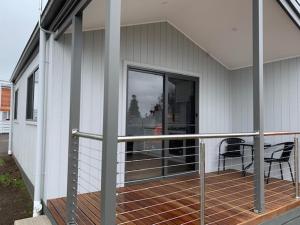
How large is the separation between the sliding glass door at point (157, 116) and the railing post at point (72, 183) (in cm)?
145

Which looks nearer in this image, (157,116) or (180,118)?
(157,116)

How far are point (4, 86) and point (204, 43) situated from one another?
14.1m

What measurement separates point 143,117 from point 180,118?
0.91 metres

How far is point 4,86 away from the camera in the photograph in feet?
48.0

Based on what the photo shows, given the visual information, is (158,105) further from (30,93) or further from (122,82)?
(30,93)

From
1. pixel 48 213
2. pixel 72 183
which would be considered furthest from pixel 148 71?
pixel 48 213

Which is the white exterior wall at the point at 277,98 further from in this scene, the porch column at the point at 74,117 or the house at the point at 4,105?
the house at the point at 4,105

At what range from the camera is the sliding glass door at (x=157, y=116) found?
4059 millimetres

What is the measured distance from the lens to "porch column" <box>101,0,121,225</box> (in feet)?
5.49

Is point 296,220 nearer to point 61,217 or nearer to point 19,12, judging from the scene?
point 61,217

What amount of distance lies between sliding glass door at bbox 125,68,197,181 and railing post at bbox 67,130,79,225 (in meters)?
1.45

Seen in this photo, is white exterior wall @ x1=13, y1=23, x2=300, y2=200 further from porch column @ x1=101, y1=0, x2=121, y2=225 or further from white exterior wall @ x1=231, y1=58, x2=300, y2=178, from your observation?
porch column @ x1=101, y1=0, x2=121, y2=225

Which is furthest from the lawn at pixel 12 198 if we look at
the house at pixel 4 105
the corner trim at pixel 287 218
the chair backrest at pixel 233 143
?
the house at pixel 4 105

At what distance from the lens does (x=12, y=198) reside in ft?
13.5
